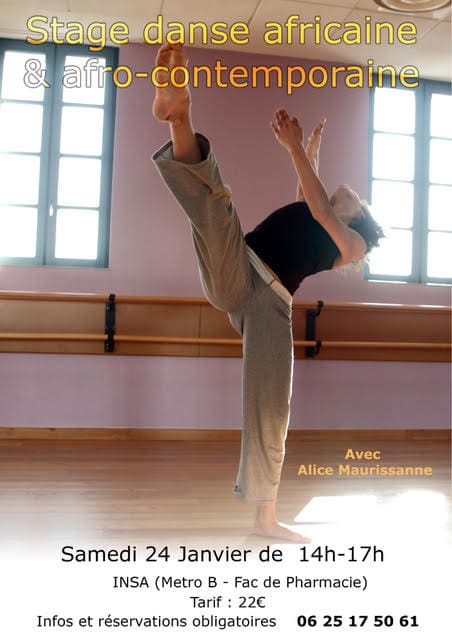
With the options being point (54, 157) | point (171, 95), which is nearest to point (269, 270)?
point (171, 95)

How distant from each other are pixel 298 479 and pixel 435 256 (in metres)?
2.21

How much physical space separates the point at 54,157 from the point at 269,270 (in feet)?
7.92

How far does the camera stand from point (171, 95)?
140 centimetres

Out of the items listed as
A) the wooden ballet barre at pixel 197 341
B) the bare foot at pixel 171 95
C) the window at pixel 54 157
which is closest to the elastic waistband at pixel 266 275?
the bare foot at pixel 171 95

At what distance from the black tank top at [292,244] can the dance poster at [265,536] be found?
29cm

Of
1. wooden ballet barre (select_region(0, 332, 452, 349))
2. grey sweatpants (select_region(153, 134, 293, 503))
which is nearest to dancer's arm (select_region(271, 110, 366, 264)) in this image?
grey sweatpants (select_region(153, 134, 293, 503))

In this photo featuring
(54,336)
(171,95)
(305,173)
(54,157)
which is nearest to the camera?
(171,95)

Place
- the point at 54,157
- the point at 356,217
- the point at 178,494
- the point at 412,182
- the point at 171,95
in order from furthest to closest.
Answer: the point at 412,182 → the point at 54,157 → the point at 178,494 → the point at 356,217 → the point at 171,95

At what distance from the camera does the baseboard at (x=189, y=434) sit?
3564 mm

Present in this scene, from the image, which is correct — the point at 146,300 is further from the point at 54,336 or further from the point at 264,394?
the point at 264,394

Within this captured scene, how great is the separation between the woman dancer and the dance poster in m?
0.16

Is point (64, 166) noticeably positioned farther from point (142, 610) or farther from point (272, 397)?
point (142, 610)

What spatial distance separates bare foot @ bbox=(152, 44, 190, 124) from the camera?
1.41 m

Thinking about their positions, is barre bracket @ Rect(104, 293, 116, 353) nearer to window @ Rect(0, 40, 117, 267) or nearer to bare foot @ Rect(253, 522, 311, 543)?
window @ Rect(0, 40, 117, 267)
